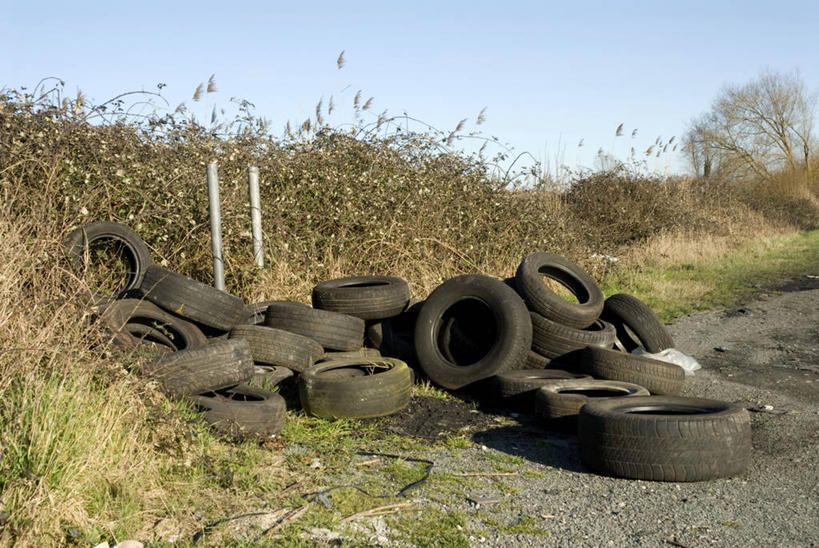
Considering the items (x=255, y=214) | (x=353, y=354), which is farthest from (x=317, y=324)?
(x=255, y=214)

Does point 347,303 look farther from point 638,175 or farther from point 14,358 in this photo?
point 638,175

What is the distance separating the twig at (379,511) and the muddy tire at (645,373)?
303cm

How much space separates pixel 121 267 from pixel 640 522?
6.44 meters

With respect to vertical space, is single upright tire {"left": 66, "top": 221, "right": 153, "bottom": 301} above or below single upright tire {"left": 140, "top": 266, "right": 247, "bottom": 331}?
above

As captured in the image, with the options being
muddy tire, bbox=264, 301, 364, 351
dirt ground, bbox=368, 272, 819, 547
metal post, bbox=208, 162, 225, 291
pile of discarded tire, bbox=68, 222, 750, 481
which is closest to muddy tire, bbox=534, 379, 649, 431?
pile of discarded tire, bbox=68, 222, 750, 481

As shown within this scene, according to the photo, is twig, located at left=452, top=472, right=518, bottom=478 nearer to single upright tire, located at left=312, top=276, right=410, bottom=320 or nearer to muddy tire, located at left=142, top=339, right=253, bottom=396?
muddy tire, located at left=142, top=339, right=253, bottom=396

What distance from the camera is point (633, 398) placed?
549 cm

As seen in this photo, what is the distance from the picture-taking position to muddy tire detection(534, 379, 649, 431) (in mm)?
5738

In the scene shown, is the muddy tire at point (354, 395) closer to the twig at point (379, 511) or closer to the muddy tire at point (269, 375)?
the muddy tire at point (269, 375)

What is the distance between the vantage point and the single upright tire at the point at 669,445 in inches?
179

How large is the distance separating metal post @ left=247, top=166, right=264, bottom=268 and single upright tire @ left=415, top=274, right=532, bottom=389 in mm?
2481

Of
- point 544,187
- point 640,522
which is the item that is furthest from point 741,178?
point 640,522

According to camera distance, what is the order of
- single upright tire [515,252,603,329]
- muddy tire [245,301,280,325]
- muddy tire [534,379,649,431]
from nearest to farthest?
muddy tire [534,379,649,431]
muddy tire [245,301,280,325]
single upright tire [515,252,603,329]

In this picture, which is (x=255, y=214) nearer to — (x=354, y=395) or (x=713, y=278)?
(x=354, y=395)
